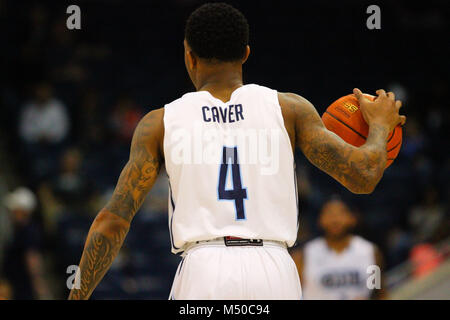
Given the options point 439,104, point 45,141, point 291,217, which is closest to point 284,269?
point 291,217

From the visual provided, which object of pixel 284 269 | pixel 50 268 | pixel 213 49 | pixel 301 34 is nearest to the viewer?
pixel 284 269

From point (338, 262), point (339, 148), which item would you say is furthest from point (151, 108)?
point (339, 148)

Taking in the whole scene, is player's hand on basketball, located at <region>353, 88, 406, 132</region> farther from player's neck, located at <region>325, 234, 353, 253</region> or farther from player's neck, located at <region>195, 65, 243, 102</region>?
player's neck, located at <region>325, 234, 353, 253</region>

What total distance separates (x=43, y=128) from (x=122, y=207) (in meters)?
8.22

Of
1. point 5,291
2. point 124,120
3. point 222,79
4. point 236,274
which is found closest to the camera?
point 236,274

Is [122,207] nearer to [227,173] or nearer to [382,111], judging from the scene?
[227,173]

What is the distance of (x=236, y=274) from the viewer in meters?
2.88

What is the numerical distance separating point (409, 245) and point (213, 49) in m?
7.50

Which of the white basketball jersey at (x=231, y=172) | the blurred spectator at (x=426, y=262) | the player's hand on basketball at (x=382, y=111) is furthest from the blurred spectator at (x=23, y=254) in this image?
the player's hand on basketball at (x=382, y=111)

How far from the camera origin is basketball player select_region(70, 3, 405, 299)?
9.66 ft

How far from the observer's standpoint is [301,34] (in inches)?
521

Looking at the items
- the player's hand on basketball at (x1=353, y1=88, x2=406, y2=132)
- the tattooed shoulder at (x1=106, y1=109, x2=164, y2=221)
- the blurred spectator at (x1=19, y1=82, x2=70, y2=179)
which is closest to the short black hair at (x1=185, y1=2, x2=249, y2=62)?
the tattooed shoulder at (x1=106, y1=109, x2=164, y2=221)

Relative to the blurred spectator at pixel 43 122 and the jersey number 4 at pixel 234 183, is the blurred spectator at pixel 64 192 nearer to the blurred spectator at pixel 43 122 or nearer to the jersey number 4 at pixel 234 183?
the blurred spectator at pixel 43 122

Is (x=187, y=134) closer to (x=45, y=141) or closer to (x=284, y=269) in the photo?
(x=284, y=269)
